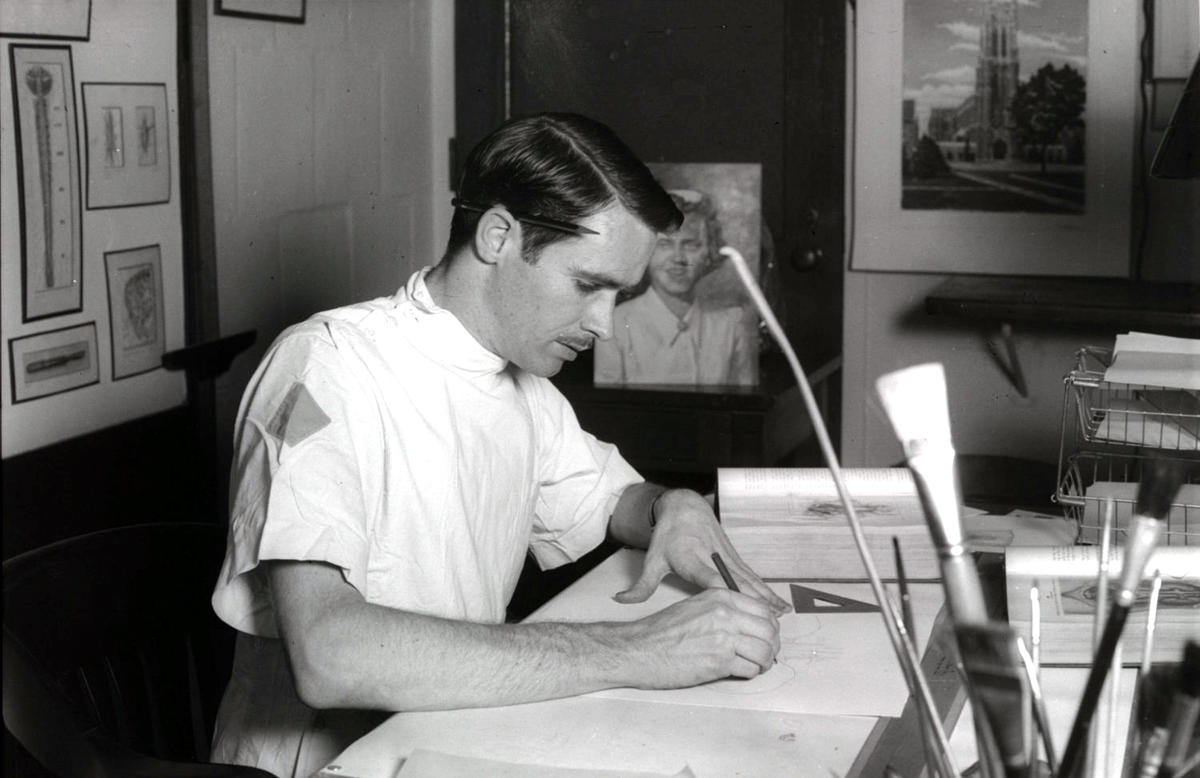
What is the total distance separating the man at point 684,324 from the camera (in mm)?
2879

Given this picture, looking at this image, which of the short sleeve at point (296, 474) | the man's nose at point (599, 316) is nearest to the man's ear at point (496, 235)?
the man's nose at point (599, 316)

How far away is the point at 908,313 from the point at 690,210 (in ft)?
3.20

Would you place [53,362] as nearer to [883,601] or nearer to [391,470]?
[391,470]

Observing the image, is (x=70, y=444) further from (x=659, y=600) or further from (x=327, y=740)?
(x=659, y=600)

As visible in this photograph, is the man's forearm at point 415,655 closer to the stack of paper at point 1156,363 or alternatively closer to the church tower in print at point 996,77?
the stack of paper at point 1156,363

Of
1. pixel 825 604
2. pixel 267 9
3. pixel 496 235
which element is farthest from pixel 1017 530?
pixel 267 9

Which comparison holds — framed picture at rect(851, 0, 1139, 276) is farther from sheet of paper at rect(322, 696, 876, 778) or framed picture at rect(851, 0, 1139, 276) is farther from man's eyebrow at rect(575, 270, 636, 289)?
sheet of paper at rect(322, 696, 876, 778)

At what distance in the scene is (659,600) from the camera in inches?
66.6

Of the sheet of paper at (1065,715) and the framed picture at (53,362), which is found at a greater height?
the framed picture at (53,362)

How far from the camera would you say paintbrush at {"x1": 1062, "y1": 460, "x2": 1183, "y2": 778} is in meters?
0.72

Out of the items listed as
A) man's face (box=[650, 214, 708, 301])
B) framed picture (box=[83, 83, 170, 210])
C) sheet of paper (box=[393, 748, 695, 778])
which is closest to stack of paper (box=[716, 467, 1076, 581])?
sheet of paper (box=[393, 748, 695, 778])

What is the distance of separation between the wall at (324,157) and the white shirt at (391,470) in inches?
36.2

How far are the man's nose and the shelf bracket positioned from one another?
2081 mm

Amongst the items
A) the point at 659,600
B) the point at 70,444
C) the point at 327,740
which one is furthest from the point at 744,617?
the point at 70,444
